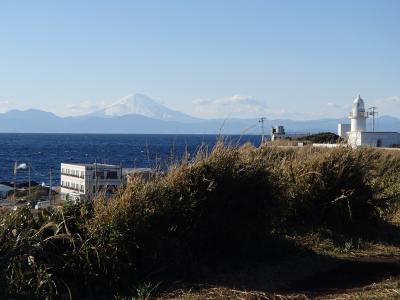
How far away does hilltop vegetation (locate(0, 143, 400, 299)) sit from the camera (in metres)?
7.00

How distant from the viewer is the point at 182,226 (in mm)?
8234

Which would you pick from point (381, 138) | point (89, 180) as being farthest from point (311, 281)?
point (381, 138)

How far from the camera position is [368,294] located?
7117 millimetres

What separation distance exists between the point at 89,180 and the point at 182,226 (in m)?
1.80

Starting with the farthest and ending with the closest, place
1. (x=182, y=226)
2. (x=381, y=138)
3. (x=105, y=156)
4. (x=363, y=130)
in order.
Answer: (x=363, y=130) → (x=381, y=138) → (x=105, y=156) → (x=182, y=226)

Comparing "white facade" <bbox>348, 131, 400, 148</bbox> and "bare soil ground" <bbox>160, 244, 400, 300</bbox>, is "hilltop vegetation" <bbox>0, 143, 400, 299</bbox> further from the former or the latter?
"white facade" <bbox>348, 131, 400, 148</bbox>

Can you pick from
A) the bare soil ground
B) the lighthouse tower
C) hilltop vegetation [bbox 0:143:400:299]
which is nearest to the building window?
hilltop vegetation [bbox 0:143:400:299]

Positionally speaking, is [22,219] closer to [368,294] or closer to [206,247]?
[206,247]

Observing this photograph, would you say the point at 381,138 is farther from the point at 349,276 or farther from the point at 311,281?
the point at 311,281

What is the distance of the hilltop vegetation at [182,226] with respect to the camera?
7.00 m

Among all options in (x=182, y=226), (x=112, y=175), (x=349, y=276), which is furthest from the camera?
(x=112, y=175)

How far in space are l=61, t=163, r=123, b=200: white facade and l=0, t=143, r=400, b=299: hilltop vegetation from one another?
467 millimetres

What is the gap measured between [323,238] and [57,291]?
518 centimetres

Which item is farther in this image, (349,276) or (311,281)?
(349,276)
